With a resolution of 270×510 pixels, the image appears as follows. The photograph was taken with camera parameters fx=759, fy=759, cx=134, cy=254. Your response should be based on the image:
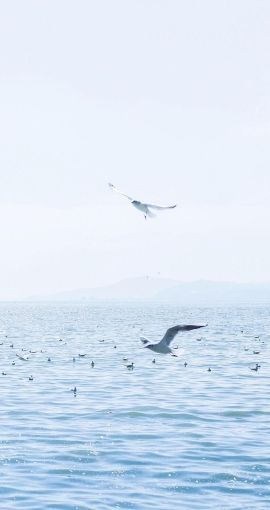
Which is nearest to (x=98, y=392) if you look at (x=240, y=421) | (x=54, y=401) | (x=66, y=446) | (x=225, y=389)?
(x=54, y=401)

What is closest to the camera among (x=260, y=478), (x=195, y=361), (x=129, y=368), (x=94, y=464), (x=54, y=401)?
(x=260, y=478)

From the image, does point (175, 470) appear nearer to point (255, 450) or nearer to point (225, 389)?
point (255, 450)

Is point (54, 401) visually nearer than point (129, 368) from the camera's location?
Yes

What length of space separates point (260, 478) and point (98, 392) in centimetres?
1650

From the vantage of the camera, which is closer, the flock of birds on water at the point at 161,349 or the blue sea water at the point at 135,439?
the blue sea water at the point at 135,439

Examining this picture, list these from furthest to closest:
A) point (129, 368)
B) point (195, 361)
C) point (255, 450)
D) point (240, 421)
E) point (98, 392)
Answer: point (195, 361) < point (129, 368) < point (98, 392) < point (240, 421) < point (255, 450)

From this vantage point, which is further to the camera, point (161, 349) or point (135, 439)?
point (135, 439)

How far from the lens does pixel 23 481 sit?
19.9m

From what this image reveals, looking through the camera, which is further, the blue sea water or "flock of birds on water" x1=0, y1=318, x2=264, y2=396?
"flock of birds on water" x1=0, y1=318, x2=264, y2=396

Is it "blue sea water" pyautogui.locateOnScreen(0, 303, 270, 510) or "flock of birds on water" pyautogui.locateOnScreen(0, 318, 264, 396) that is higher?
"flock of birds on water" pyautogui.locateOnScreen(0, 318, 264, 396)

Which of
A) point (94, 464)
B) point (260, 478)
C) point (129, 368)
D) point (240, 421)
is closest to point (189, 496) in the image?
point (260, 478)

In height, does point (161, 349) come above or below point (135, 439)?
above

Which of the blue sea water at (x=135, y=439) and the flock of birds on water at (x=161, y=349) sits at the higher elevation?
the flock of birds on water at (x=161, y=349)

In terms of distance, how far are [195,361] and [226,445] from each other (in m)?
28.2
